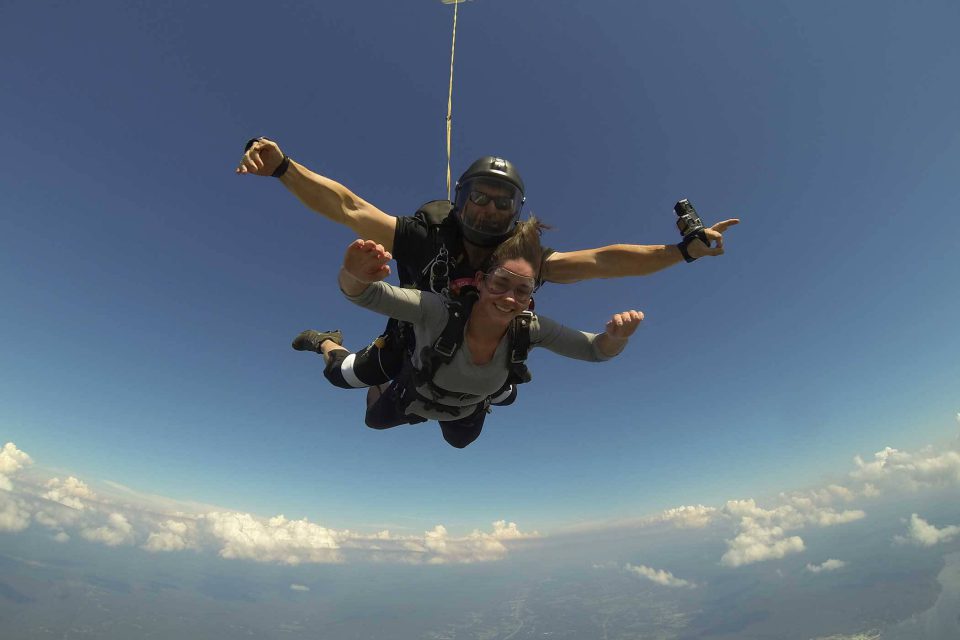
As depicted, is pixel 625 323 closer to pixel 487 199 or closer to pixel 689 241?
pixel 689 241

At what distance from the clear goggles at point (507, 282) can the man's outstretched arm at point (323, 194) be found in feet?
2.77

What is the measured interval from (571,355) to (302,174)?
2197 millimetres

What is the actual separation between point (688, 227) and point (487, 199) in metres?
1.43

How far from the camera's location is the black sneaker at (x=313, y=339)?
187 inches

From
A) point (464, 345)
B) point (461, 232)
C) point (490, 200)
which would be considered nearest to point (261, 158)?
point (461, 232)

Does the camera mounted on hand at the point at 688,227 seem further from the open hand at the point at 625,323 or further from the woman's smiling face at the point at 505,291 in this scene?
the woman's smiling face at the point at 505,291

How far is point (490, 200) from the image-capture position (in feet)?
9.32

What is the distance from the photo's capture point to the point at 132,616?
634ft

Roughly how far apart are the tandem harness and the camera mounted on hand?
1.21m

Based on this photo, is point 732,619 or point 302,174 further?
point 732,619

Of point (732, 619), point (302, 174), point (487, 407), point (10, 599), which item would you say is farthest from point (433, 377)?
point (10, 599)

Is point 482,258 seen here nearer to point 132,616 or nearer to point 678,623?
point 678,623

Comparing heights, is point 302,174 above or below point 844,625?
above

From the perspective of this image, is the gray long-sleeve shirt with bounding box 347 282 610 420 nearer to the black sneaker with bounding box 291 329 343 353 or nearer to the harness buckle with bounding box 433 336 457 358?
the harness buckle with bounding box 433 336 457 358
